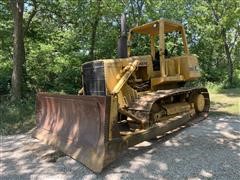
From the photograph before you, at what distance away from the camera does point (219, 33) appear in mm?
19906

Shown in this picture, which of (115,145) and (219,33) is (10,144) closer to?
(115,145)

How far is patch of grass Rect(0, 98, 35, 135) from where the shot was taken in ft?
28.7

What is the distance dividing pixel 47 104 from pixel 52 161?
5.94 feet

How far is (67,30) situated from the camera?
16047mm

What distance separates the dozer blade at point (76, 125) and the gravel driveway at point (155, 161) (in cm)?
17

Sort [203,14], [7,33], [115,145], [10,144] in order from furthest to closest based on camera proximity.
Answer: [203,14] → [7,33] → [10,144] → [115,145]

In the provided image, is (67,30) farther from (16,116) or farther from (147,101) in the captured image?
(147,101)

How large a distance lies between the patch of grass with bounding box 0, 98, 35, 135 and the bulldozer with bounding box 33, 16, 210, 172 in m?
1.58

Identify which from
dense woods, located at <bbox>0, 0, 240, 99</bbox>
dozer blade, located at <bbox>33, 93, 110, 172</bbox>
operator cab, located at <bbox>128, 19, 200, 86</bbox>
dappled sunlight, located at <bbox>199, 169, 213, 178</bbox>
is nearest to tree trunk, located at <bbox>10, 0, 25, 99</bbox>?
dense woods, located at <bbox>0, 0, 240, 99</bbox>

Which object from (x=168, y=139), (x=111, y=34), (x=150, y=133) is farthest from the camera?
(x=111, y=34)

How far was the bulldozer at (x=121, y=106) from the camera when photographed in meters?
5.27

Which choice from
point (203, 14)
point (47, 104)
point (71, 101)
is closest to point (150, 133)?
point (71, 101)

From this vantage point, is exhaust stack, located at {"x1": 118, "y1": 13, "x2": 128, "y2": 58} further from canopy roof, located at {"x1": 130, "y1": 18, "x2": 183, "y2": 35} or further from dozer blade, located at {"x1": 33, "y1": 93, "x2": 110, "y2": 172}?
dozer blade, located at {"x1": 33, "y1": 93, "x2": 110, "y2": 172}

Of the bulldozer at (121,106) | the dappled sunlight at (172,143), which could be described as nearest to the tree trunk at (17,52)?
the bulldozer at (121,106)
